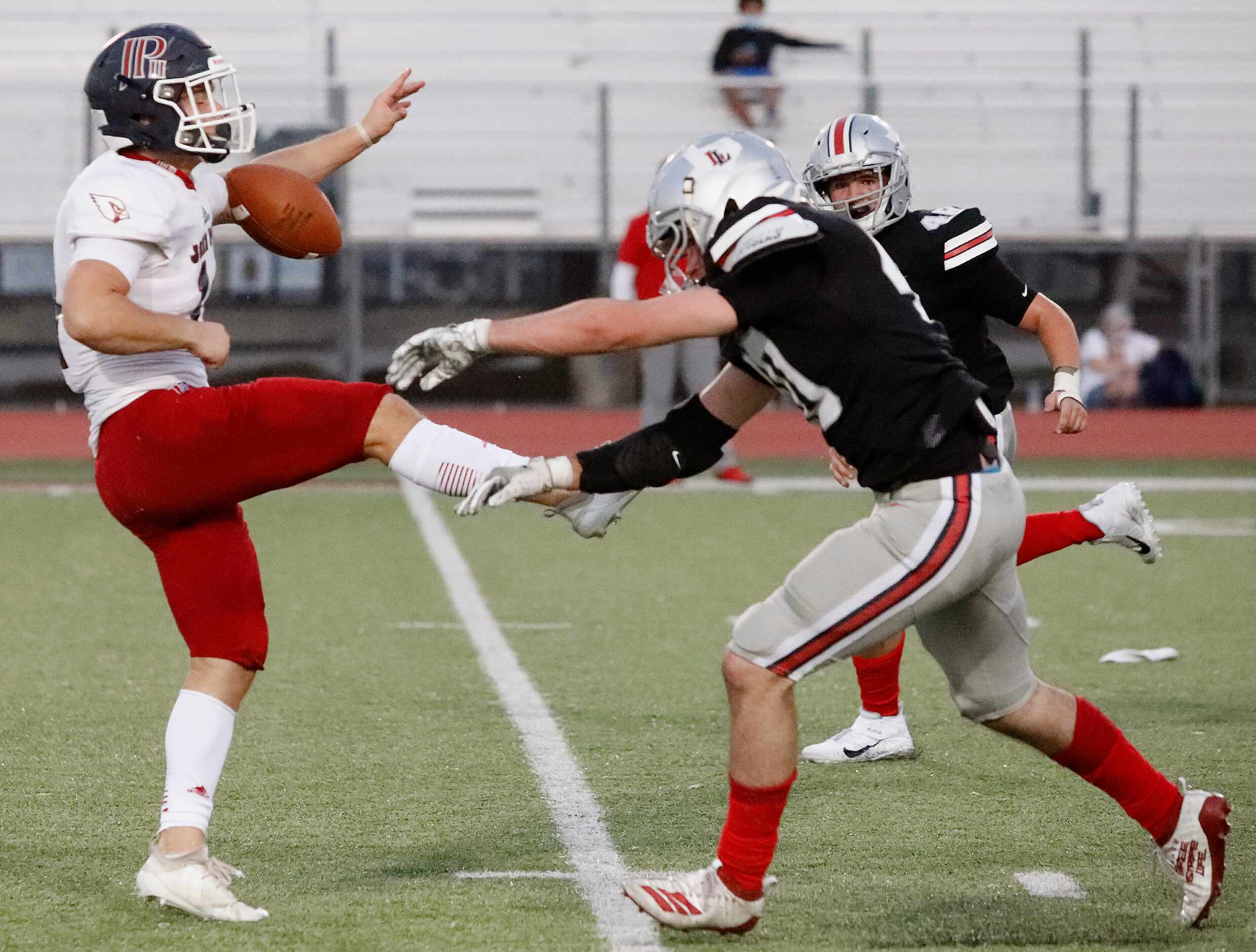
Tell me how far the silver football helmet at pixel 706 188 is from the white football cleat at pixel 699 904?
109 centimetres

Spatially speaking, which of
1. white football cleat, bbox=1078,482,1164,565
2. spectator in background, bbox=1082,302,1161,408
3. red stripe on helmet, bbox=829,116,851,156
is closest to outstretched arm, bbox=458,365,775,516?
red stripe on helmet, bbox=829,116,851,156

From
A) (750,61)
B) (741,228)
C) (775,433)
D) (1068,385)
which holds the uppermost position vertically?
(750,61)

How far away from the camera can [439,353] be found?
10.4ft

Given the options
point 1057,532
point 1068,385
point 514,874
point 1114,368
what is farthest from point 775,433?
point 514,874

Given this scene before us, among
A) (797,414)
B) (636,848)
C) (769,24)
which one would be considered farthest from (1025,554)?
(769,24)

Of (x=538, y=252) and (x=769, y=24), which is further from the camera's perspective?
(x=769, y=24)

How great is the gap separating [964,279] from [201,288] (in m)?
1.94

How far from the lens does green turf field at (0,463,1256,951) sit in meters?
3.31

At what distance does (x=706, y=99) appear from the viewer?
48.2ft

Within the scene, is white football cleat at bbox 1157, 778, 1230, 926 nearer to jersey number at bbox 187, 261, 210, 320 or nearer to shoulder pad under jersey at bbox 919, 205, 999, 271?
shoulder pad under jersey at bbox 919, 205, 999, 271

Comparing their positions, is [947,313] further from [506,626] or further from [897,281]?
[506,626]

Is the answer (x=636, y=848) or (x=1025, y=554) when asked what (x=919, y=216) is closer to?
(x=1025, y=554)

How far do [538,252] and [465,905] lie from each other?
36.6 feet

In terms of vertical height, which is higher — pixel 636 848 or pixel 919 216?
pixel 919 216
